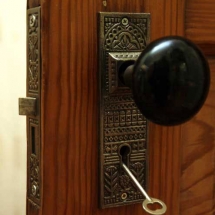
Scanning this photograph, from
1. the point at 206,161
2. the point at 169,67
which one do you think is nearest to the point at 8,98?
the point at 206,161

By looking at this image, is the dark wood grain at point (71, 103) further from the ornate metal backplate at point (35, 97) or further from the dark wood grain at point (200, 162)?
the dark wood grain at point (200, 162)

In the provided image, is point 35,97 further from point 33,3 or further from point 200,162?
point 200,162

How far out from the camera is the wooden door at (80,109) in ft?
1.26

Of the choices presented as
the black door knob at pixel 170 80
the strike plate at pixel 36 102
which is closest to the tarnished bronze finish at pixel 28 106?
the strike plate at pixel 36 102

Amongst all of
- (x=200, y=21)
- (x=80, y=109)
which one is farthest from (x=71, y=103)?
(x=200, y=21)

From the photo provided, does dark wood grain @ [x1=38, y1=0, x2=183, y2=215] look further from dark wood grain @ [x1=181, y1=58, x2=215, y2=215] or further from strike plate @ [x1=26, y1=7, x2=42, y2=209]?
dark wood grain @ [x1=181, y1=58, x2=215, y2=215]

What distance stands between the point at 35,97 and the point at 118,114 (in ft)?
0.27

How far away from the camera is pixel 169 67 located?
34 centimetres

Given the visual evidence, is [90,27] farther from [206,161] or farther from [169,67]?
[206,161]

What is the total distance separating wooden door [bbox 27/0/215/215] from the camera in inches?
15.1

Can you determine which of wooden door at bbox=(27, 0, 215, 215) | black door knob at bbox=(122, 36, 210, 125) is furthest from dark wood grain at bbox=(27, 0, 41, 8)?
black door knob at bbox=(122, 36, 210, 125)

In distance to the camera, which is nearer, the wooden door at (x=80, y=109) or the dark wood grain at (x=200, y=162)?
the wooden door at (x=80, y=109)

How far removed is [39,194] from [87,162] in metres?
0.05

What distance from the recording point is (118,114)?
42cm
